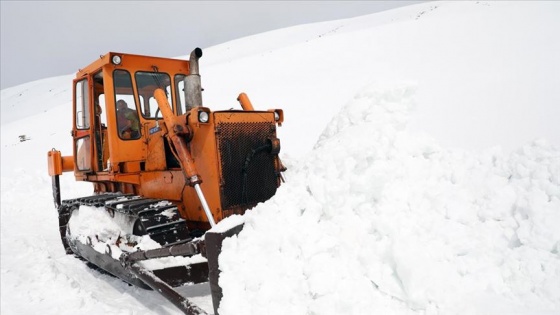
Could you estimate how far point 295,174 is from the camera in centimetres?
316

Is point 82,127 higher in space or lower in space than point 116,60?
lower

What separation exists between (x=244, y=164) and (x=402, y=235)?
196cm

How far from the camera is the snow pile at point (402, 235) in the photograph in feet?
7.07

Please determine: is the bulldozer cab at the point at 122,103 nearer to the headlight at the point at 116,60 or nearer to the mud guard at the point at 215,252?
the headlight at the point at 116,60

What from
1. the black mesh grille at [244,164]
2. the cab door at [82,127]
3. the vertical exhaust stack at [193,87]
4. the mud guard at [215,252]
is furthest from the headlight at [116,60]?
the mud guard at [215,252]

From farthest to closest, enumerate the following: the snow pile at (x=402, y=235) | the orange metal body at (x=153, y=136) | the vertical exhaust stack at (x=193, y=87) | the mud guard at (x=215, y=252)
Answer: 1. the vertical exhaust stack at (x=193, y=87)
2. the orange metal body at (x=153, y=136)
3. the mud guard at (x=215, y=252)
4. the snow pile at (x=402, y=235)

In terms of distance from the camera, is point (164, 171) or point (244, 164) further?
point (164, 171)

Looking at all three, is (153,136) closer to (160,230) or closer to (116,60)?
(116,60)

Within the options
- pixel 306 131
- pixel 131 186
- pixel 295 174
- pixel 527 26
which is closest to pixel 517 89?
pixel 306 131

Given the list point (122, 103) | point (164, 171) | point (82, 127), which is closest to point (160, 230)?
point (164, 171)

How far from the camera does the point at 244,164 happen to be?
155 inches

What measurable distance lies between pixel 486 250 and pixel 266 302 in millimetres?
1352

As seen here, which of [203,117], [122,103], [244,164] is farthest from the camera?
[122,103]

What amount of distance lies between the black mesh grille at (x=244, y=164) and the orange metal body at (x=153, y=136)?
0.03 m
